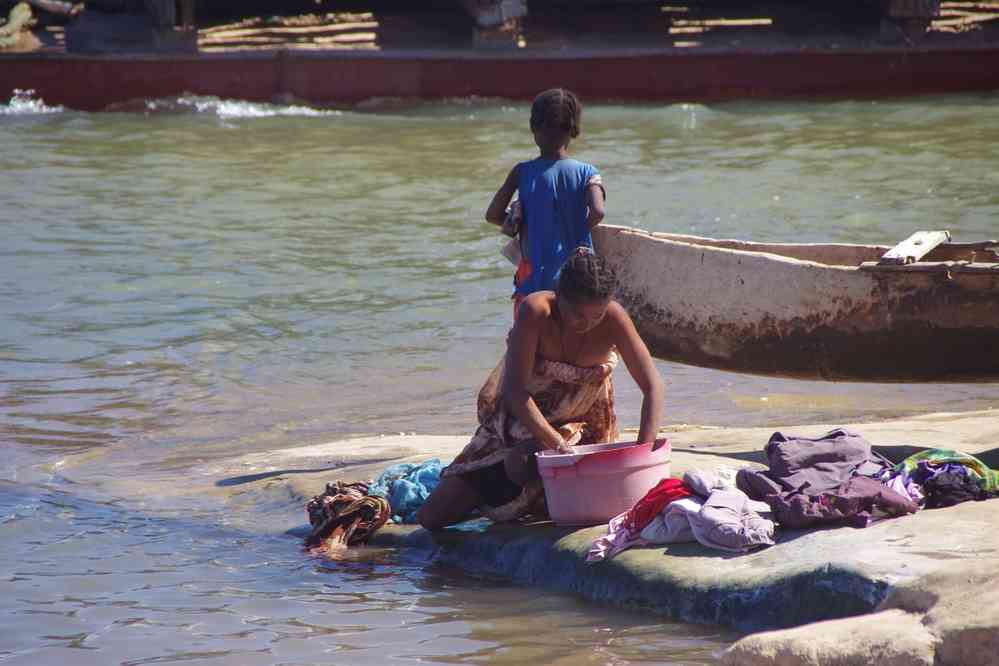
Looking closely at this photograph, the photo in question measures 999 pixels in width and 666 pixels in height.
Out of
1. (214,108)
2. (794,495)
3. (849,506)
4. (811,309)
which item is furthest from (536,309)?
(214,108)

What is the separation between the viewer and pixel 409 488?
17.3ft

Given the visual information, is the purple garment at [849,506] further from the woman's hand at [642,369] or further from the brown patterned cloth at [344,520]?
the brown patterned cloth at [344,520]

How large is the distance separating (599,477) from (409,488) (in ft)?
3.13

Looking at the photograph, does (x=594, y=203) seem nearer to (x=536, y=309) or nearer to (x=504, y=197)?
(x=504, y=197)

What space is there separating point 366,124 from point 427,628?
508 inches

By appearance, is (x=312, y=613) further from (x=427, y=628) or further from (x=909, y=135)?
(x=909, y=135)

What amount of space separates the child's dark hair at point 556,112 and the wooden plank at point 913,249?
1443 millimetres

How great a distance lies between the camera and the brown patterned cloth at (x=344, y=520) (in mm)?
5043

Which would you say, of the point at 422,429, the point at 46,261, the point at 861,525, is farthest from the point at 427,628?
the point at 46,261

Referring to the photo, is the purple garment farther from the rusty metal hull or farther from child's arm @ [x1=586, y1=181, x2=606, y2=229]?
the rusty metal hull

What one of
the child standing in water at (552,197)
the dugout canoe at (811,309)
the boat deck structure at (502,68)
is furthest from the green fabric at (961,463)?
A: the boat deck structure at (502,68)

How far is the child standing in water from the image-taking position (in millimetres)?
5328

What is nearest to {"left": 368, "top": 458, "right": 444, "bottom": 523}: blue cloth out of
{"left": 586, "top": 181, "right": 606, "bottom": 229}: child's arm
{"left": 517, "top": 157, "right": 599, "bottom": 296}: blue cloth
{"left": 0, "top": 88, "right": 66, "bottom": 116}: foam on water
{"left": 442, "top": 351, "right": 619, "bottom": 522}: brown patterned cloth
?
{"left": 442, "top": 351, "right": 619, "bottom": 522}: brown patterned cloth

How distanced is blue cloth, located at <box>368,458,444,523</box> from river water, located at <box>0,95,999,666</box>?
305mm
